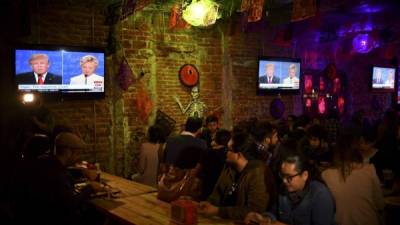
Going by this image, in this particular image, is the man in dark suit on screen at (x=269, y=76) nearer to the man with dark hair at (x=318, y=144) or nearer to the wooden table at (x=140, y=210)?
the man with dark hair at (x=318, y=144)

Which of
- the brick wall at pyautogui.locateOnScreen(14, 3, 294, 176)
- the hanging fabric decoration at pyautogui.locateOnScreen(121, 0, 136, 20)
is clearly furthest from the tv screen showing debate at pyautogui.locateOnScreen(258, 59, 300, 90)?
the hanging fabric decoration at pyautogui.locateOnScreen(121, 0, 136, 20)

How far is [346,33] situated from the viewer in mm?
10188

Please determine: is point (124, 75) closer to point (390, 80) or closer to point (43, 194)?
point (43, 194)

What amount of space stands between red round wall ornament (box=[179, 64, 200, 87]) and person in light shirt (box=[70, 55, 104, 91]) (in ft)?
5.65

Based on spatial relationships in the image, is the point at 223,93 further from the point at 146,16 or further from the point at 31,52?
the point at 31,52

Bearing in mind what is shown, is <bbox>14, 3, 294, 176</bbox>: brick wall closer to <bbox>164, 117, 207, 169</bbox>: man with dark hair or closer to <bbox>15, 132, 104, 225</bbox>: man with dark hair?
<bbox>164, 117, 207, 169</bbox>: man with dark hair

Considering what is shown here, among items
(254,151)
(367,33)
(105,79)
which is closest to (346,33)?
(367,33)

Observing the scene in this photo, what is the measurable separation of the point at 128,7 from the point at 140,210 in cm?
356

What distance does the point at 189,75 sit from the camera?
8.27 meters

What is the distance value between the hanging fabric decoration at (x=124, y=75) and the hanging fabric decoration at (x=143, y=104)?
285 millimetres

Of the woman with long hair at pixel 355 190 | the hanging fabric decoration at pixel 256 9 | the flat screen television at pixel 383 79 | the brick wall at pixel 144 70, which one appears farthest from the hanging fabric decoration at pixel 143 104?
the flat screen television at pixel 383 79

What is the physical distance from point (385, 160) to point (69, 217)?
4.38m

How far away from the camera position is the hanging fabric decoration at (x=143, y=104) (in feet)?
24.9

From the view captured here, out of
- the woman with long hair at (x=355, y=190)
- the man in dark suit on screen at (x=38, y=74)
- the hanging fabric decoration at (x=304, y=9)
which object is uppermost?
the hanging fabric decoration at (x=304, y=9)
